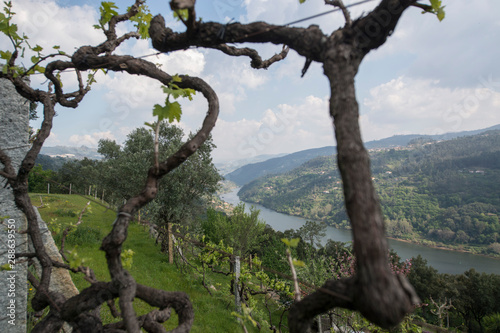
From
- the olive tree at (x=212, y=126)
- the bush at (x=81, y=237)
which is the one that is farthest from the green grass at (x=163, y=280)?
the olive tree at (x=212, y=126)

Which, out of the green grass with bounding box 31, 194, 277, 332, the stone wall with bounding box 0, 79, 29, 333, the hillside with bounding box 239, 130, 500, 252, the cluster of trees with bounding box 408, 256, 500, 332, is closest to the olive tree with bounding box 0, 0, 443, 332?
the stone wall with bounding box 0, 79, 29, 333

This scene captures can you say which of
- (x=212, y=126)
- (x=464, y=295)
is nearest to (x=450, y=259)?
(x=464, y=295)

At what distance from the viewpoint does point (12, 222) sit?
112 inches

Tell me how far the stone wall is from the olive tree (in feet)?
2.93

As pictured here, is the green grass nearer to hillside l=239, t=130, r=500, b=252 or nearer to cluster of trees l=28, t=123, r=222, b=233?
cluster of trees l=28, t=123, r=222, b=233

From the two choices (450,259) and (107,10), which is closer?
(107,10)

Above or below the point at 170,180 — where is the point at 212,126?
above

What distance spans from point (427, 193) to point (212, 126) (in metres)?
123

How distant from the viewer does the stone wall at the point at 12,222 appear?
2766 millimetres

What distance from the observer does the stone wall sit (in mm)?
2766

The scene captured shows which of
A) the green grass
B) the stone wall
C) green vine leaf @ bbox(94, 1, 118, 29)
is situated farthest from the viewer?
the green grass

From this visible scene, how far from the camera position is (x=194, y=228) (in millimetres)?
12906

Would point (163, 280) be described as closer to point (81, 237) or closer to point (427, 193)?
point (81, 237)

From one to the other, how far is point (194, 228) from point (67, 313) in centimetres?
1160
